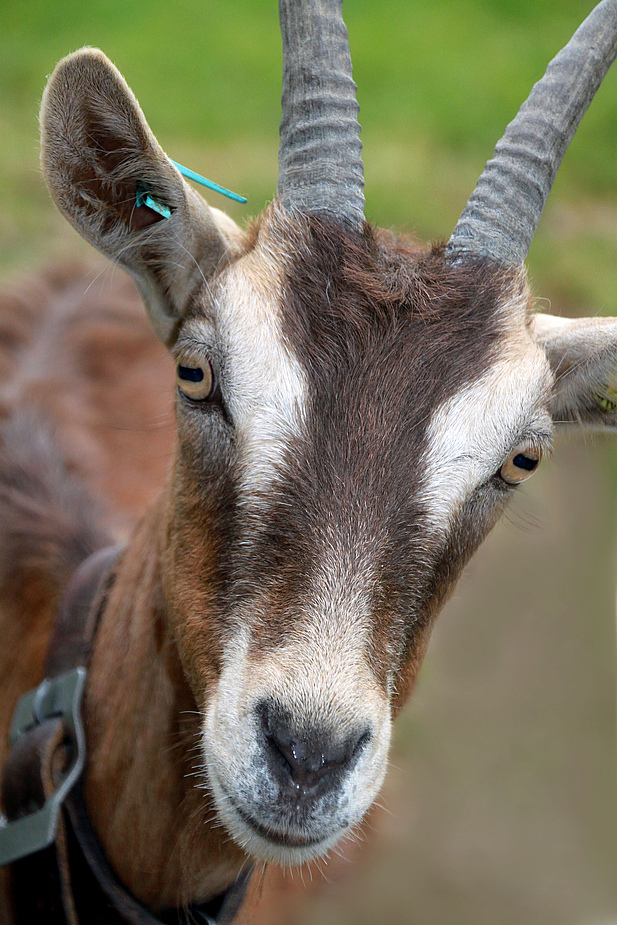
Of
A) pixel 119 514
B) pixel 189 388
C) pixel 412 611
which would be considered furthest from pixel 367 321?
pixel 119 514

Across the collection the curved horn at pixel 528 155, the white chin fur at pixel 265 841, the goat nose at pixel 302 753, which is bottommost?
the white chin fur at pixel 265 841

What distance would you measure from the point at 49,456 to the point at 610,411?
2.76 meters

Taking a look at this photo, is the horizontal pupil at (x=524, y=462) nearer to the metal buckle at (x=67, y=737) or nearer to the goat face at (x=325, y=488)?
the goat face at (x=325, y=488)

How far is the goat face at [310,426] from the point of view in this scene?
2.09m

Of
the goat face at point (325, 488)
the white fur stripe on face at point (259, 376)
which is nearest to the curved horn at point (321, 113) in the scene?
the goat face at point (325, 488)

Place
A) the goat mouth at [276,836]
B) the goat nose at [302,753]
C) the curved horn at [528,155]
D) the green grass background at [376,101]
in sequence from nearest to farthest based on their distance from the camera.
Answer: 1. the goat nose at [302,753]
2. the goat mouth at [276,836]
3. the curved horn at [528,155]
4. the green grass background at [376,101]

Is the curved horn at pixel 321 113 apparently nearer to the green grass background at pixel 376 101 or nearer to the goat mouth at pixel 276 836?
the goat mouth at pixel 276 836

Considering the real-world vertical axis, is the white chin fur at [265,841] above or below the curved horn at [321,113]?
below

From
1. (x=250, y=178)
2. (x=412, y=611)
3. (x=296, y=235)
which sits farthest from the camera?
(x=250, y=178)

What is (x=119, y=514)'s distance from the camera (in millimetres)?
4258

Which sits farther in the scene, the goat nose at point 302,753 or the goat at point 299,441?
the goat at point 299,441

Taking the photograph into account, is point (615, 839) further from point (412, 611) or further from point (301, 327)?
point (301, 327)

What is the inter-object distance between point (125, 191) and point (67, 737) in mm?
1893

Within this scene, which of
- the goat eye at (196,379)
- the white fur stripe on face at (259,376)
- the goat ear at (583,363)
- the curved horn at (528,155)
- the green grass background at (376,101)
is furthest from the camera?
the green grass background at (376,101)
